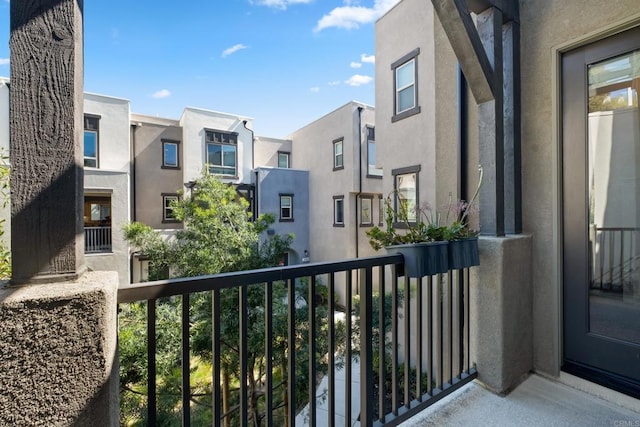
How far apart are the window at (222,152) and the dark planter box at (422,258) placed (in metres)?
10.9

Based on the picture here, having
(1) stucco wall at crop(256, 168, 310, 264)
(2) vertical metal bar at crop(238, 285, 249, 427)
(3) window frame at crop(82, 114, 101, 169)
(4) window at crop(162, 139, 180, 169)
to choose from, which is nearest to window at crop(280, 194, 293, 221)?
(1) stucco wall at crop(256, 168, 310, 264)

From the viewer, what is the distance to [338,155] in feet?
38.5

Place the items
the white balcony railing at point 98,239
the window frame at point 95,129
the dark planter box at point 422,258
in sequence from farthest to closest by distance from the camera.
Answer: the window frame at point 95,129 < the white balcony railing at point 98,239 < the dark planter box at point 422,258

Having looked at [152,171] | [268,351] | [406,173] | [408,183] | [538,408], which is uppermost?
[152,171]

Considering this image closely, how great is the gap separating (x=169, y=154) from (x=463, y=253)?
11577 millimetres

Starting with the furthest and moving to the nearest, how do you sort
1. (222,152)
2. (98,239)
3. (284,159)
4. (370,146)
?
(284,159), (222,152), (370,146), (98,239)

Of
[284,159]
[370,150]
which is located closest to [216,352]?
[370,150]

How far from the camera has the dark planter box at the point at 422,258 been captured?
173 cm

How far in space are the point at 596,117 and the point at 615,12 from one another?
0.62 meters

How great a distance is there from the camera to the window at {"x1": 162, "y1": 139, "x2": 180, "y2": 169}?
→ 11.2 metres

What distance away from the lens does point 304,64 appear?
7.32m

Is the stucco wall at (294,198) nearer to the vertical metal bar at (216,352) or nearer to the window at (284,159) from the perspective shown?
the window at (284,159)

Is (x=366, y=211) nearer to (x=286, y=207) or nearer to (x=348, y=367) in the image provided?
(x=286, y=207)

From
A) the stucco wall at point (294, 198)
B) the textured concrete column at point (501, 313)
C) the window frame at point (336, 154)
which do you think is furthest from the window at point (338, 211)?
the textured concrete column at point (501, 313)
